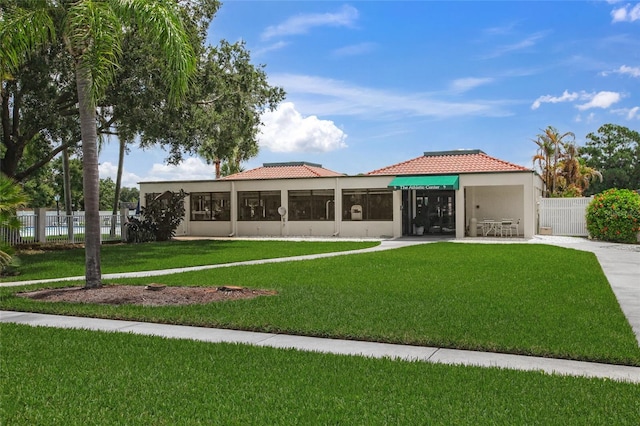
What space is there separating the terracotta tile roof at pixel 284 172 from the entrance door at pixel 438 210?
524cm

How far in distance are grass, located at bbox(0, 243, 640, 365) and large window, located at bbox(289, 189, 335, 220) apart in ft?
52.1

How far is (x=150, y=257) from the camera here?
763 inches


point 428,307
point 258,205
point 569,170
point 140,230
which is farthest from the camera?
point 569,170

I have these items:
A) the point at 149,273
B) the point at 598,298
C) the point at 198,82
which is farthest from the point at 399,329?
the point at 198,82

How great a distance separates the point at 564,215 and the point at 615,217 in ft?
18.5

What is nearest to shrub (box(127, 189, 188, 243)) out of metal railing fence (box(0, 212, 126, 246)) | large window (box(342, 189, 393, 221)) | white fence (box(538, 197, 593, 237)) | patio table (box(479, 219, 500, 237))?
metal railing fence (box(0, 212, 126, 246))

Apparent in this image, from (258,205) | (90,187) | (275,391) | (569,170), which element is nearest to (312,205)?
(258,205)

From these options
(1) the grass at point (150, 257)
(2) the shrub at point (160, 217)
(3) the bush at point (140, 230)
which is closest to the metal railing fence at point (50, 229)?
(3) the bush at point (140, 230)

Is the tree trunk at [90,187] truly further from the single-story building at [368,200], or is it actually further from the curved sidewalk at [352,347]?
the single-story building at [368,200]

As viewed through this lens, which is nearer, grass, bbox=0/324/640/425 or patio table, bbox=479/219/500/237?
grass, bbox=0/324/640/425

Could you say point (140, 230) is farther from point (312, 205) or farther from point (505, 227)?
point (505, 227)

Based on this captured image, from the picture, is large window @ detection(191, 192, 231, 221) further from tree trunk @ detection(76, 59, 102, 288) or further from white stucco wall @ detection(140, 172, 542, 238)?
tree trunk @ detection(76, 59, 102, 288)

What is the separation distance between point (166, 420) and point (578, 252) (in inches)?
721

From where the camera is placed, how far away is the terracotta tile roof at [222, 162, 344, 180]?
34031 mm
